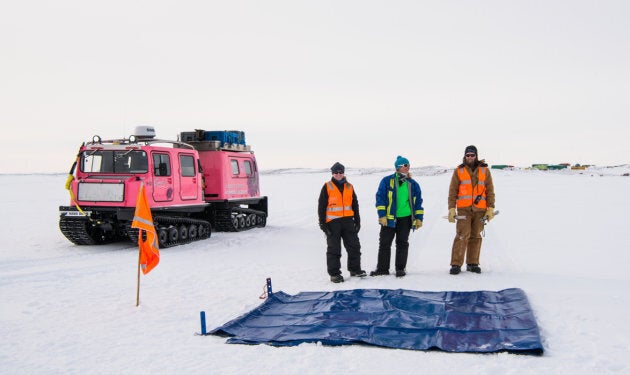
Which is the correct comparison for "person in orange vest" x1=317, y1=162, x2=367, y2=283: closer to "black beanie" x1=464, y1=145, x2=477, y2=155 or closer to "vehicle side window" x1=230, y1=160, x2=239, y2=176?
"black beanie" x1=464, y1=145, x2=477, y2=155

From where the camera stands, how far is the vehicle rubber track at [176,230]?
11682 millimetres

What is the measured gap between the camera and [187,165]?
13.3 m

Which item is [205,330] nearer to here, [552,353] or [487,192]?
[552,353]

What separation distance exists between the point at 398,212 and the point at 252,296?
103 inches

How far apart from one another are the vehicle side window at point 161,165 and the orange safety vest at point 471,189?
7.02 m

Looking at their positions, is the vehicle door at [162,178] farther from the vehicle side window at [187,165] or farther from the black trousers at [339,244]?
the black trousers at [339,244]

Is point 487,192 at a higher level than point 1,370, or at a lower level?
higher

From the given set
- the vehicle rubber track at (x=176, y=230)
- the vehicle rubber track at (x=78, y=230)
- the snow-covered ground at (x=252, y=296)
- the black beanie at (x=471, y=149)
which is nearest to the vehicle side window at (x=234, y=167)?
the snow-covered ground at (x=252, y=296)

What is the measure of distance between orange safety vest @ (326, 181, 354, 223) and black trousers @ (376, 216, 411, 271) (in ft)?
2.24

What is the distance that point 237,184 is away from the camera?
15.6m

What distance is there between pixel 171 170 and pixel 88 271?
12.8ft

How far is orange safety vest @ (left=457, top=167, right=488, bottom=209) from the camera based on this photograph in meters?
8.08

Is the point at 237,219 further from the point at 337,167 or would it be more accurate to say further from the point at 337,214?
the point at 337,167

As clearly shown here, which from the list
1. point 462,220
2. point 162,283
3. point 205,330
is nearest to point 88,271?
point 162,283
